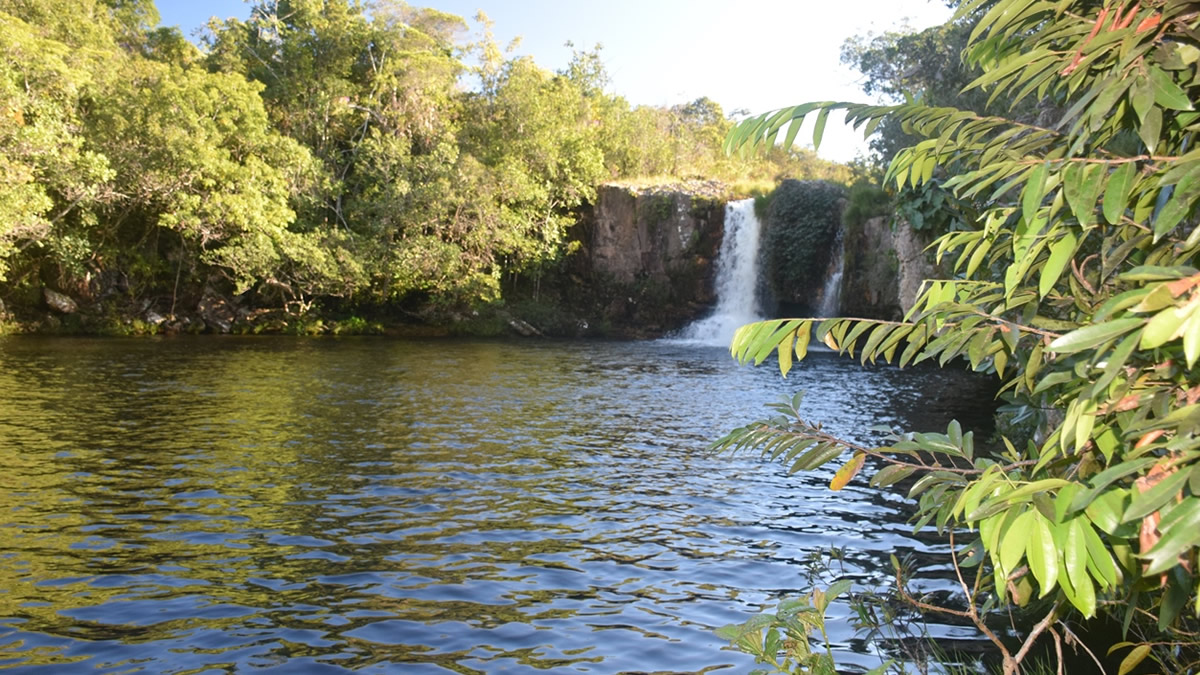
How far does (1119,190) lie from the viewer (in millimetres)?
1772

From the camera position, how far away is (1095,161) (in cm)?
186

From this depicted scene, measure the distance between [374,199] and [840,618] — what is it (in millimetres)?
26236

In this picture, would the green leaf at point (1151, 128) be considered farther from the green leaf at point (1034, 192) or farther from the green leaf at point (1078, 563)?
the green leaf at point (1078, 563)

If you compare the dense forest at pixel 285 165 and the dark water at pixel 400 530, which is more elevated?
the dense forest at pixel 285 165

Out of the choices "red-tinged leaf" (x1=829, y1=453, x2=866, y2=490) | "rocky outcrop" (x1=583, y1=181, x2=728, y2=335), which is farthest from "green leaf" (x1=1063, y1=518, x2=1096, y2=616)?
"rocky outcrop" (x1=583, y1=181, x2=728, y2=335)

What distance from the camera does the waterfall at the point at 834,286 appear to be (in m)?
27.7

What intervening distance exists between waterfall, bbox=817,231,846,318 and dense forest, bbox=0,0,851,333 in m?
6.38

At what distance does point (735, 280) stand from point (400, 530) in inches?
989

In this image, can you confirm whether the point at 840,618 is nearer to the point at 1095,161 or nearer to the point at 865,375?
the point at 1095,161

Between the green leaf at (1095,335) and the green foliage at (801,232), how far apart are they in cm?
2799

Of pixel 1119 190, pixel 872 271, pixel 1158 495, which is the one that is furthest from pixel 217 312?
pixel 1158 495

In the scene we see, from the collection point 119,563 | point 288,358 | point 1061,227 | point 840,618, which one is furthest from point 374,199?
point 1061,227

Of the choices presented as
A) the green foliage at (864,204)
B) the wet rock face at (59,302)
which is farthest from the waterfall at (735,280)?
the wet rock face at (59,302)

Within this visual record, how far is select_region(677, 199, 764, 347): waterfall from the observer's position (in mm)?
30891
